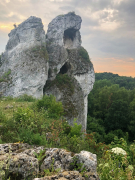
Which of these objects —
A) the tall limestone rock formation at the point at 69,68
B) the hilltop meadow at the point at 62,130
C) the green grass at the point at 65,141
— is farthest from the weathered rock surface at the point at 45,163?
the tall limestone rock formation at the point at 69,68

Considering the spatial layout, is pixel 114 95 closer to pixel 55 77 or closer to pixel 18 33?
pixel 55 77

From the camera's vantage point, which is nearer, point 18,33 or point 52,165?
point 52,165

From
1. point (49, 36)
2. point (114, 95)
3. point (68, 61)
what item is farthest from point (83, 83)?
point (114, 95)

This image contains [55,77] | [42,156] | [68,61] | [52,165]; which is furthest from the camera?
[68,61]

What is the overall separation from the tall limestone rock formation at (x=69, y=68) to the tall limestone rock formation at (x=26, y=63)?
1958mm

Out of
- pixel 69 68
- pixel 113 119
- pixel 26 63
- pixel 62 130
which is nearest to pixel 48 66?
pixel 26 63

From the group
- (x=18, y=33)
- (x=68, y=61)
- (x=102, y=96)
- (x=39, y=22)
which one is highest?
(x=39, y=22)

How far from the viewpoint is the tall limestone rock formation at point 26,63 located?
52.1ft

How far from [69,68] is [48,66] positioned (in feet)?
13.4

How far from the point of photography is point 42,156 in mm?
2578

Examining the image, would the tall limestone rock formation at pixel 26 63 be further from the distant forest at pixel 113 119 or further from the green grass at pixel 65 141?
the distant forest at pixel 113 119

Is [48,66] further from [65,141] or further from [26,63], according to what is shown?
[65,141]

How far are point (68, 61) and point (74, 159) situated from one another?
782 inches

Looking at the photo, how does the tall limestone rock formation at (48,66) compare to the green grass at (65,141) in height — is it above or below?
above
